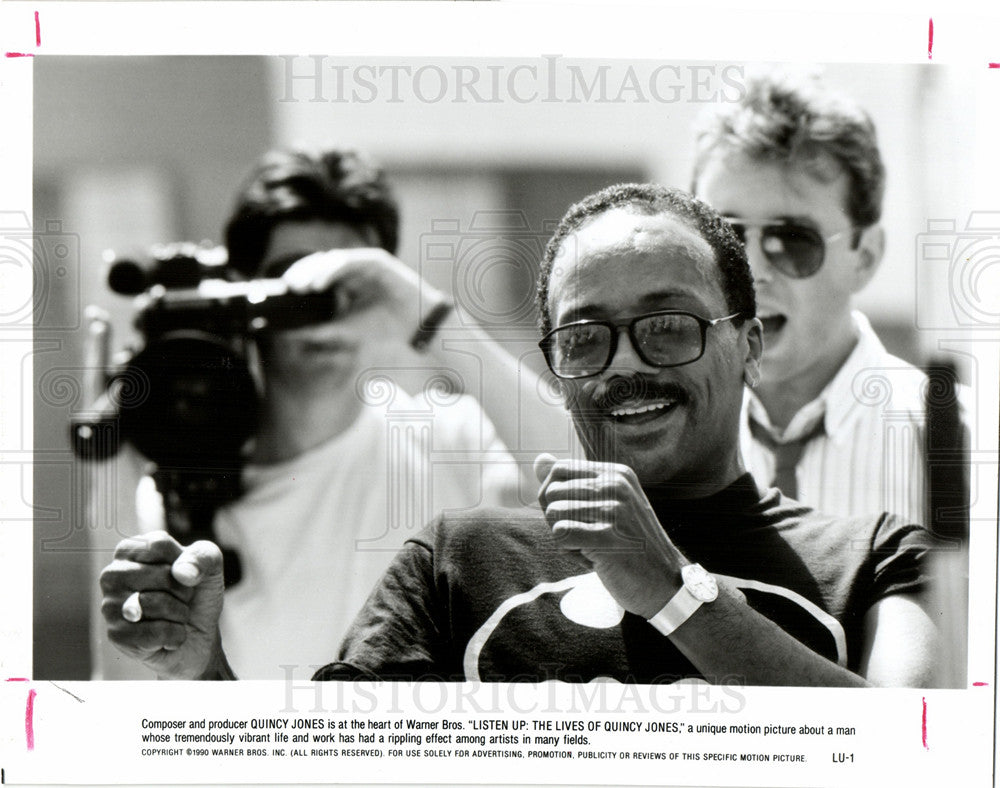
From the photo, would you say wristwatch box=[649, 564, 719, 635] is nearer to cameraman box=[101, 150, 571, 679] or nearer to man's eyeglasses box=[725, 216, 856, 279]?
cameraman box=[101, 150, 571, 679]

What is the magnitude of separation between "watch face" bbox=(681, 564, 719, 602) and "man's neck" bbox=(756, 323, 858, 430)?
42cm

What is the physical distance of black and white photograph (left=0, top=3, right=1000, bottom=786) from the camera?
252 cm

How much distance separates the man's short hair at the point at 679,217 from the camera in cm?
250

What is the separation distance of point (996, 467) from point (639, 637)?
0.98 metres

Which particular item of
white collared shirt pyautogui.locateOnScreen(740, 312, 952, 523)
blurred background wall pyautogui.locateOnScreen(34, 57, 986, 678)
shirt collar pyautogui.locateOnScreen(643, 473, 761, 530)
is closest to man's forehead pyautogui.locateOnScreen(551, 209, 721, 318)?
blurred background wall pyautogui.locateOnScreen(34, 57, 986, 678)

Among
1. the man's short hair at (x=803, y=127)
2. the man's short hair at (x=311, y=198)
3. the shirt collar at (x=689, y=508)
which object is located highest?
the man's short hair at (x=803, y=127)

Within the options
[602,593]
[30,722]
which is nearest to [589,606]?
[602,593]

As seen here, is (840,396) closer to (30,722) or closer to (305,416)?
(305,416)

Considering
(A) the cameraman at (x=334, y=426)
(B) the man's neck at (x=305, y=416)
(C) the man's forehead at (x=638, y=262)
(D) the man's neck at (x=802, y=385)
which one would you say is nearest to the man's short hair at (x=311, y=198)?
(A) the cameraman at (x=334, y=426)

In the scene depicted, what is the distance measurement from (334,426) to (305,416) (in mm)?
76

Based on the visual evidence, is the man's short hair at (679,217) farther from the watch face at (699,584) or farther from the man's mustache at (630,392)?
the watch face at (699,584)

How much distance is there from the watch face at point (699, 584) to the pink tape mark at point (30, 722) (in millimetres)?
1626

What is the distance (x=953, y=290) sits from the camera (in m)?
2.60

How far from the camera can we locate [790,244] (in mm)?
2553
